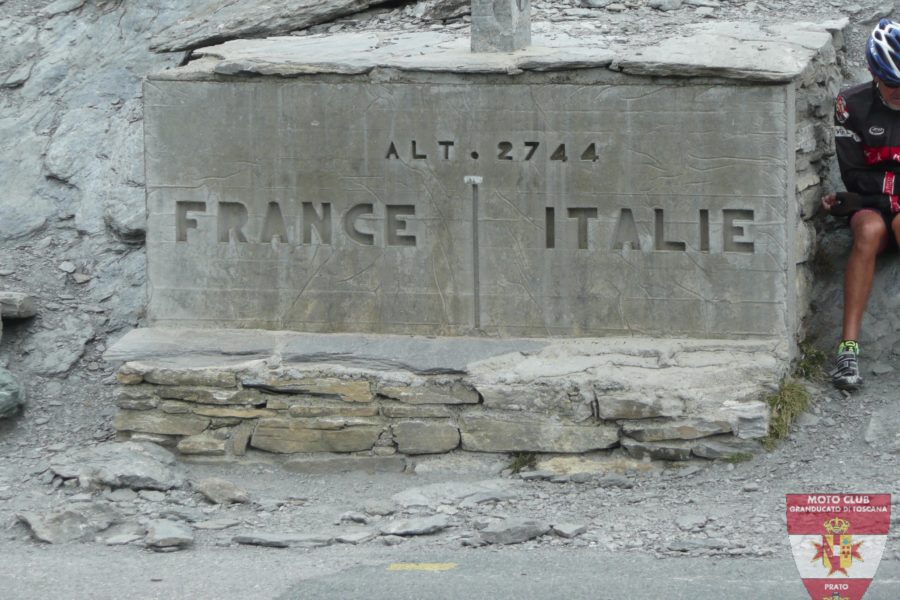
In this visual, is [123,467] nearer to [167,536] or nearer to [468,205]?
[167,536]

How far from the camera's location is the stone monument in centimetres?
726

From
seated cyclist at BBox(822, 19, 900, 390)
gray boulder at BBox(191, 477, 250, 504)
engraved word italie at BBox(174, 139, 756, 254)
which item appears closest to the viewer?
gray boulder at BBox(191, 477, 250, 504)

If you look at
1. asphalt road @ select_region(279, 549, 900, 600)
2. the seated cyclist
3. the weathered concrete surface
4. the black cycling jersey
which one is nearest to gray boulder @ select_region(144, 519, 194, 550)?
asphalt road @ select_region(279, 549, 900, 600)

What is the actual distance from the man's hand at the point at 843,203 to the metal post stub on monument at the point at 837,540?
197 centimetres

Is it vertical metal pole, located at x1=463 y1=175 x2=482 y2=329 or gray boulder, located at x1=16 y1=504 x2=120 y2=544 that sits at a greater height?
vertical metal pole, located at x1=463 y1=175 x2=482 y2=329

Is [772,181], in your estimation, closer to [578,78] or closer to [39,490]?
[578,78]

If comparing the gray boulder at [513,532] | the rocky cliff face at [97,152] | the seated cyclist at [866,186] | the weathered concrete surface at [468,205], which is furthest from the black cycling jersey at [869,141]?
the gray boulder at [513,532]

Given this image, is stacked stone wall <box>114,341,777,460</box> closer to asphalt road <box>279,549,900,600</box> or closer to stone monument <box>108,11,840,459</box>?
stone monument <box>108,11,840,459</box>

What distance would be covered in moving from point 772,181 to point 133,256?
4014mm

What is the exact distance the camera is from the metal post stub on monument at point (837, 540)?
509 cm

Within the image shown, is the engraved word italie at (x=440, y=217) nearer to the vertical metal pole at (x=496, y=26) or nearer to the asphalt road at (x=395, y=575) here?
the vertical metal pole at (x=496, y=26)

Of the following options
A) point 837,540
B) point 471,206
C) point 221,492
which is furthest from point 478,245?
point 837,540

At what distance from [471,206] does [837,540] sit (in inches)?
114

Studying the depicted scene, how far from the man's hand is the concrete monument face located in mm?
689
